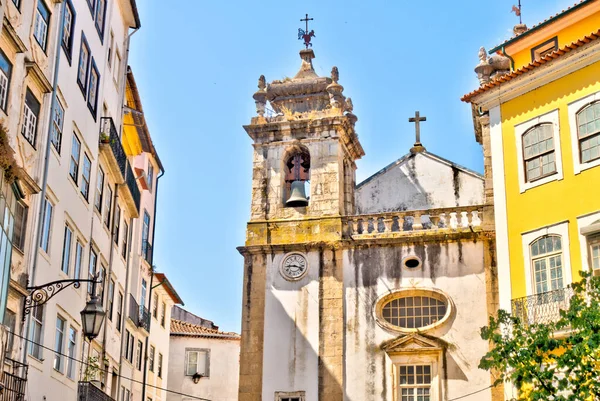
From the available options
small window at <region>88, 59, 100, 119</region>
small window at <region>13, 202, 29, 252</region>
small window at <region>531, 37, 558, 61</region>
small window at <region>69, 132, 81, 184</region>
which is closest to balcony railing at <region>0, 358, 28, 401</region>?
small window at <region>13, 202, 29, 252</region>

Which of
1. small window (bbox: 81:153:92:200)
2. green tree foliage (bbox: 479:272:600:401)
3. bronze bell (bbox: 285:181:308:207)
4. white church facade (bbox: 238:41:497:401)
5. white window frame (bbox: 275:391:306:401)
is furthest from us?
bronze bell (bbox: 285:181:308:207)

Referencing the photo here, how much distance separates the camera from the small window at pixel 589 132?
59.7ft

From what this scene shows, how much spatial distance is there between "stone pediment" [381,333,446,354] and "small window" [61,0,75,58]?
10143mm

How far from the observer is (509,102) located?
20391 millimetres

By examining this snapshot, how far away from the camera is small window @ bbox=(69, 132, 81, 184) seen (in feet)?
62.6

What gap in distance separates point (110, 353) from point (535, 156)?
1123 cm

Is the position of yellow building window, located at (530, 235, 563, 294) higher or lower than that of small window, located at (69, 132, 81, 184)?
lower

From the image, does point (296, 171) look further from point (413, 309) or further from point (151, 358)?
point (151, 358)

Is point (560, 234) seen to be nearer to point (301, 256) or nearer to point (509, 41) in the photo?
point (509, 41)

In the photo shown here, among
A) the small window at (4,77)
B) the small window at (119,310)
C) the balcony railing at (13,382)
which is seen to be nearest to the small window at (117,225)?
the small window at (119,310)

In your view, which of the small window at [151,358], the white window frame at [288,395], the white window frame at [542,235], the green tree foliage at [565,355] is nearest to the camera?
the green tree foliage at [565,355]

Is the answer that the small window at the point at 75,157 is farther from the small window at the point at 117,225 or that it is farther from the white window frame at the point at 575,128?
the white window frame at the point at 575,128

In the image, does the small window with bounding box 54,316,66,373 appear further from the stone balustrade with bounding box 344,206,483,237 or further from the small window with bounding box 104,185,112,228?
the stone balustrade with bounding box 344,206,483,237

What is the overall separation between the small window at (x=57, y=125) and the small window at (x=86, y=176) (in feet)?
6.79
